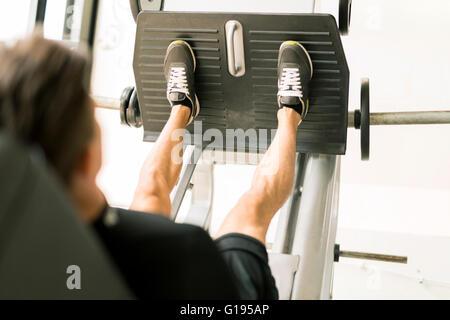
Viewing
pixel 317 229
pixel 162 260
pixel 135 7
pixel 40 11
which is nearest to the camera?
pixel 162 260

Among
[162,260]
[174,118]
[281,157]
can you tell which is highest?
[174,118]

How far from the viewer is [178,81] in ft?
5.51

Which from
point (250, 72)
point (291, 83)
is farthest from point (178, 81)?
point (291, 83)

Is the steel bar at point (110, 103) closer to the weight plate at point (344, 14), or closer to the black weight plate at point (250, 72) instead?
the black weight plate at point (250, 72)

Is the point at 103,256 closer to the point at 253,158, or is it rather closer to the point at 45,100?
the point at 45,100

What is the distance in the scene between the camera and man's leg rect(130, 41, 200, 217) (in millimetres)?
1520

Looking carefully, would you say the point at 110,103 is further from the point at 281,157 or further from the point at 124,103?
the point at 281,157

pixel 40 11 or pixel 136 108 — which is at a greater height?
pixel 40 11

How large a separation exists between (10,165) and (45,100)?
105 millimetres

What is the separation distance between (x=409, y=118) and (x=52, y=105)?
1.38 meters

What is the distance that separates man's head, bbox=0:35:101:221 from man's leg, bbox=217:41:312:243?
66 centimetres

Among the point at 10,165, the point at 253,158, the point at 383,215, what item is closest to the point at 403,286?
the point at 383,215

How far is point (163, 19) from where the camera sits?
1.67 m

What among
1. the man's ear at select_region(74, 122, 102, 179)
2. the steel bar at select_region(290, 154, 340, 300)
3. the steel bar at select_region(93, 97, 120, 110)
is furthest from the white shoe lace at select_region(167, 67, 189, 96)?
the man's ear at select_region(74, 122, 102, 179)
